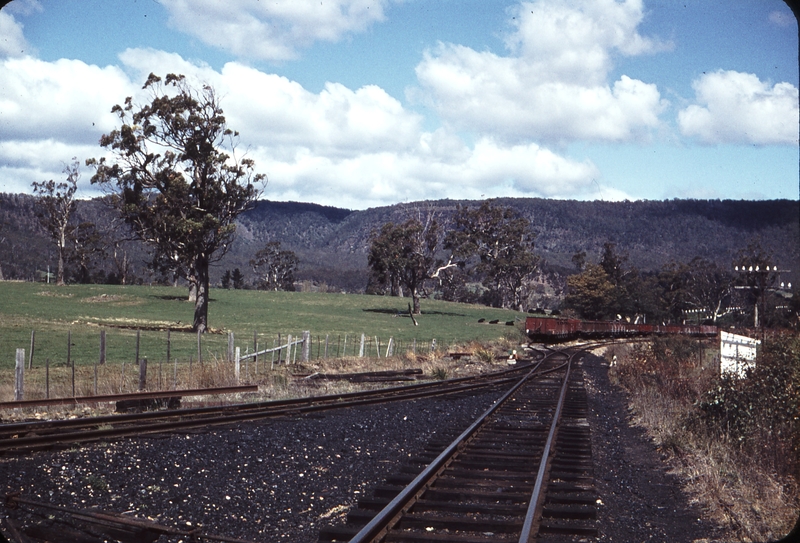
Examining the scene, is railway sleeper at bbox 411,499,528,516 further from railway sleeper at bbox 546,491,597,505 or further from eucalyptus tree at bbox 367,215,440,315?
eucalyptus tree at bbox 367,215,440,315

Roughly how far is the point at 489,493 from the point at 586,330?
194ft

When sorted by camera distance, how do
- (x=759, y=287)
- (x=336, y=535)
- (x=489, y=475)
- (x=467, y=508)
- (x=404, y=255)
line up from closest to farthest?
(x=336, y=535)
(x=467, y=508)
(x=489, y=475)
(x=759, y=287)
(x=404, y=255)

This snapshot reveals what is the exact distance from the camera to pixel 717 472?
930cm

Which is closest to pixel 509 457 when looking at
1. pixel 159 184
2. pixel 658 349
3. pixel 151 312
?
pixel 658 349

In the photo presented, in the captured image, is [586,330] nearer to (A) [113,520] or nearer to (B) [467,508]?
(B) [467,508]

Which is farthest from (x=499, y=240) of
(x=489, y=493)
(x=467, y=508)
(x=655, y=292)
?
(x=467, y=508)

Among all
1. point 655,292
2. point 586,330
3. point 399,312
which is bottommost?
point 399,312

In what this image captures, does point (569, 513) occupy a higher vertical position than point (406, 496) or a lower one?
lower

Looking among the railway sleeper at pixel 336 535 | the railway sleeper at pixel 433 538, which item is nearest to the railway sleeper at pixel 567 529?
the railway sleeper at pixel 433 538

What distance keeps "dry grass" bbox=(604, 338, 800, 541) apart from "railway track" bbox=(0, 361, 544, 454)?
565 cm

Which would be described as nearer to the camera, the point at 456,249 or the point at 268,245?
the point at 456,249

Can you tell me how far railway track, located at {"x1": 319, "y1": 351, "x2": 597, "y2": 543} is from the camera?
21.8ft

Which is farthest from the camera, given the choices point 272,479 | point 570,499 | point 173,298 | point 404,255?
point 404,255

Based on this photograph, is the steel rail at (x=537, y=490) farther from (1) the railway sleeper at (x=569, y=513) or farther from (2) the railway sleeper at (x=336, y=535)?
(2) the railway sleeper at (x=336, y=535)
